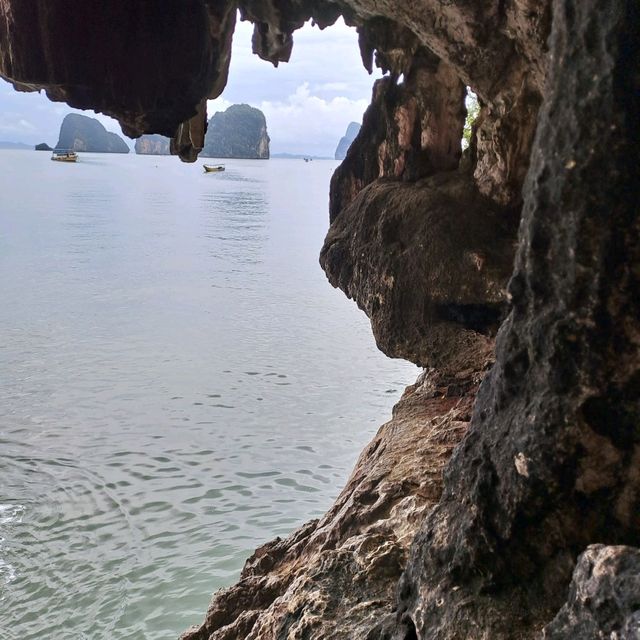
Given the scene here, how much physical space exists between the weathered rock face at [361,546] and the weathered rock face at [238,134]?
118 metres

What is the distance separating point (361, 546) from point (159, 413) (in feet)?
69.7

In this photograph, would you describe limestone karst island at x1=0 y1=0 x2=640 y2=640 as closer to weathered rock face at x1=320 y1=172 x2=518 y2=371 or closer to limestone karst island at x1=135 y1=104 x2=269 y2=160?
weathered rock face at x1=320 y1=172 x2=518 y2=371

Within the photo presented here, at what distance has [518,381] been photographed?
276 centimetres

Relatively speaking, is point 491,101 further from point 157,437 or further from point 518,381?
point 157,437

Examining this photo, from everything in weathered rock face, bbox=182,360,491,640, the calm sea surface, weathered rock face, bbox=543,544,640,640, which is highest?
weathered rock face, bbox=543,544,640,640

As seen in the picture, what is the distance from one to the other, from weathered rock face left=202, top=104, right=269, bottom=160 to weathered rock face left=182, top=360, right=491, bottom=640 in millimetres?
117912

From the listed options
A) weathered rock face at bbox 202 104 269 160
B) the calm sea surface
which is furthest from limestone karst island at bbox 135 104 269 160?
the calm sea surface

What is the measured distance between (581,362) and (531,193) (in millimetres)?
661

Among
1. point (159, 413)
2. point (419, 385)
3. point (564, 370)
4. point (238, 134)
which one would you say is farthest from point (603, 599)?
point (238, 134)

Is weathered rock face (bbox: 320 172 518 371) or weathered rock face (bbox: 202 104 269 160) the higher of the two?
weathered rock face (bbox: 202 104 269 160)

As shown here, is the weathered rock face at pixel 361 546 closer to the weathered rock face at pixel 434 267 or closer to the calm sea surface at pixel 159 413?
the weathered rock face at pixel 434 267

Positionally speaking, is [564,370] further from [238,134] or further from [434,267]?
[238,134]

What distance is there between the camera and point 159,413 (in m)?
24.5

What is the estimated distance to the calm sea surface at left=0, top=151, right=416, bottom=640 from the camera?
594 inches
